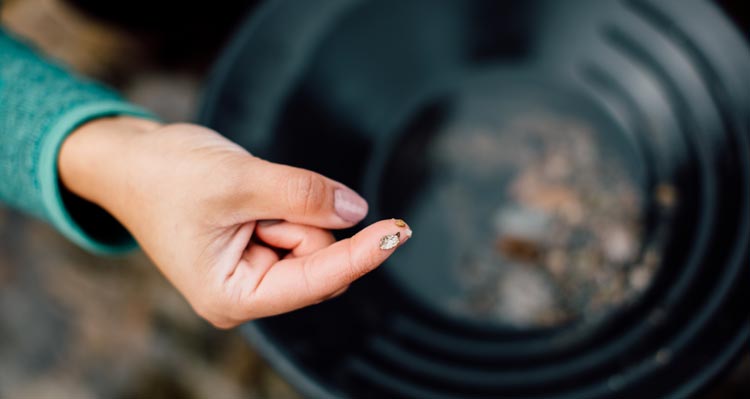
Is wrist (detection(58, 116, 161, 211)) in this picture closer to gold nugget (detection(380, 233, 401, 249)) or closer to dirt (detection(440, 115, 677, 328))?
gold nugget (detection(380, 233, 401, 249))

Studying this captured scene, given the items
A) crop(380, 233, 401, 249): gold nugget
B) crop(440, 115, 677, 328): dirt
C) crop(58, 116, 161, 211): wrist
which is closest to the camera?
crop(380, 233, 401, 249): gold nugget

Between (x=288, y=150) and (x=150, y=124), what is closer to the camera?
(x=150, y=124)

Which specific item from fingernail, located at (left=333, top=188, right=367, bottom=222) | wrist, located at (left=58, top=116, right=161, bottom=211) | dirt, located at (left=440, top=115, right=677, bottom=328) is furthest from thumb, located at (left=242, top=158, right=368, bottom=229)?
dirt, located at (left=440, top=115, right=677, bottom=328)

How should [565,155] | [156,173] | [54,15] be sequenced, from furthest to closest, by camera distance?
[54,15] → [565,155] → [156,173]

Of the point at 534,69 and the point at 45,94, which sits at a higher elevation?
the point at 534,69

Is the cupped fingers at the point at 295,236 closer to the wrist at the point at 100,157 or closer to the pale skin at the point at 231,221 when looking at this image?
the pale skin at the point at 231,221

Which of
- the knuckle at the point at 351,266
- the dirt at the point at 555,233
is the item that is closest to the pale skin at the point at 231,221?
the knuckle at the point at 351,266

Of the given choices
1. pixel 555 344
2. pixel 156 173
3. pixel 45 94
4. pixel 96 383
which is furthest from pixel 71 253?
pixel 555 344

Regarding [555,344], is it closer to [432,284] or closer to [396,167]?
[432,284]
